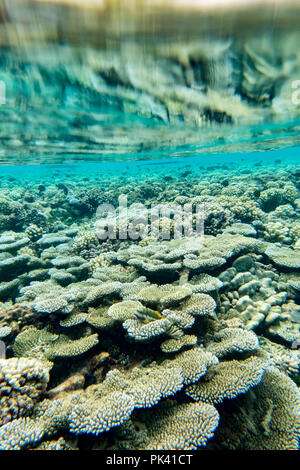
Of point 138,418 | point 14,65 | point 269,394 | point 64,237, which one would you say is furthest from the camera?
point 64,237

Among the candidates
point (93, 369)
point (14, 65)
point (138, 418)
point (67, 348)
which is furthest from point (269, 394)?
point (14, 65)

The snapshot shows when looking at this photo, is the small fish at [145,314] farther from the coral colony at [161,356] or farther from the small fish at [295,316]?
the small fish at [295,316]

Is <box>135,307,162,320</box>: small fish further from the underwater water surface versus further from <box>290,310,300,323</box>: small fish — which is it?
<box>290,310,300,323</box>: small fish

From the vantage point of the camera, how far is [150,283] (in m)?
5.55

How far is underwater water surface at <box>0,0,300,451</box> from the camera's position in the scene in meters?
2.61

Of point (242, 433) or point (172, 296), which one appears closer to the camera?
point (242, 433)

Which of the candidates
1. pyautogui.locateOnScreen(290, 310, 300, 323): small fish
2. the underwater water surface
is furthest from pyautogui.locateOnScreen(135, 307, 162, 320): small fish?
pyautogui.locateOnScreen(290, 310, 300, 323): small fish

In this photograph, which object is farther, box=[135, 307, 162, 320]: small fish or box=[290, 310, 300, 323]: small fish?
box=[290, 310, 300, 323]: small fish

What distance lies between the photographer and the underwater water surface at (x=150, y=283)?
261cm

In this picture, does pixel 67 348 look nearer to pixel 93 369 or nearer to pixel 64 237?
pixel 93 369

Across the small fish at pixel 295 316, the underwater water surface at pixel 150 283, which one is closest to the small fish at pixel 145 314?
the underwater water surface at pixel 150 283

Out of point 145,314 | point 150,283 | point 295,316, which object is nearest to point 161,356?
point 145,314
